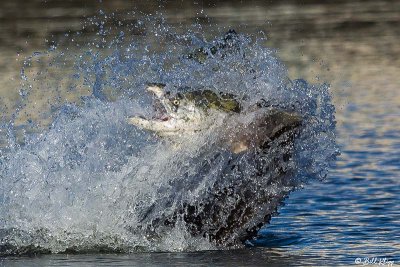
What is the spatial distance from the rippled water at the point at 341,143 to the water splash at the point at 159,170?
0.33m

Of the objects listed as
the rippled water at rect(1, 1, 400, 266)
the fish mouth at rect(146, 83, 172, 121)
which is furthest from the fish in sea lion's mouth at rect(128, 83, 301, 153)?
the rippled water at rect(1, 1, 400, 266)

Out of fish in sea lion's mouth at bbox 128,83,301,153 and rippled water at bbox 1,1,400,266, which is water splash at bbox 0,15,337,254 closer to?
fish in sea lion's mouth at bbox 128,83,301,153

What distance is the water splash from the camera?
9.69 meters

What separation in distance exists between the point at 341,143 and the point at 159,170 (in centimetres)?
690

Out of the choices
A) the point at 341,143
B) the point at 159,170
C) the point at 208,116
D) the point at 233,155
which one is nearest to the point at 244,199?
the point at 233,155

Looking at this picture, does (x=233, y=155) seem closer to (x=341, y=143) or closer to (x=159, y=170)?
(x=159, y=170)

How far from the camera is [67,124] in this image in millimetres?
10531

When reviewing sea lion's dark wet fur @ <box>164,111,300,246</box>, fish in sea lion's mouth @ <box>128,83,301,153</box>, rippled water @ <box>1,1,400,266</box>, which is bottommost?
rippled water @ <box>1,1,400,266</box>

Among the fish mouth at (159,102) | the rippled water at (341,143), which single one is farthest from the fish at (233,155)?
the rippled water at (341,143)

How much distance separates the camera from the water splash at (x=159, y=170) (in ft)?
31.8

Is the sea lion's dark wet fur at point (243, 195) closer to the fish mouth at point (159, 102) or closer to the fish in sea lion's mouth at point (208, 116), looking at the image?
the fish in sea lion's mouth at point (208, 116)

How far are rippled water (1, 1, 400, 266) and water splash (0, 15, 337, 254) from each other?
0.33 metres

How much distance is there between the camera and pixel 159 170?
32.4 ft

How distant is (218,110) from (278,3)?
2349 cm
